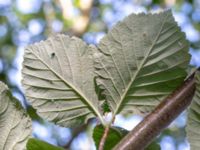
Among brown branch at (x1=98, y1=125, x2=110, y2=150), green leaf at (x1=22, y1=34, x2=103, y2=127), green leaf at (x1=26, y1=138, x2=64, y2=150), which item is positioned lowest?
green leaf at (x1=26, y1=138, x2=64, y2=150)

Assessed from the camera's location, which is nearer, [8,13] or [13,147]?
[13,147]

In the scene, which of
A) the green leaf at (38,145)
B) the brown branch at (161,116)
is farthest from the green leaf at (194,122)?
the green leaf at (38,145)

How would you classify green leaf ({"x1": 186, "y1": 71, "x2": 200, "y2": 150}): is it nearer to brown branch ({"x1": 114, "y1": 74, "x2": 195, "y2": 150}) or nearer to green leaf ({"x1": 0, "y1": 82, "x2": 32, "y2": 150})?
brown branch ({"x1": 114, "y1": 74, "x2": 195, "y2": 150})

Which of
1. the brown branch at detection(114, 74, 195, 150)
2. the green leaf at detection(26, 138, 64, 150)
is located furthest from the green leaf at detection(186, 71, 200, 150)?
the green leaf at detection(26, 138, 64, 150)

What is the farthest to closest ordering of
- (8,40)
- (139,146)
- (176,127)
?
(8,40) → (176,127) → (139,146)

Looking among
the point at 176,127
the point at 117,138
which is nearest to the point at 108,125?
the point at 117,138

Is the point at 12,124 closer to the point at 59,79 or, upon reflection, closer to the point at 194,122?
the point at 59,79

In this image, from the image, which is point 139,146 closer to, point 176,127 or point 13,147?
point 13,147
